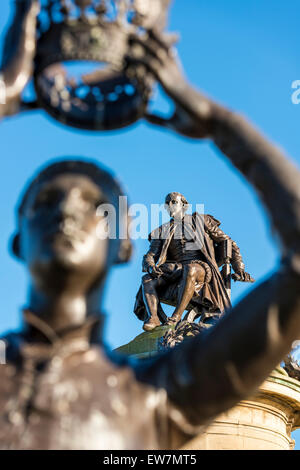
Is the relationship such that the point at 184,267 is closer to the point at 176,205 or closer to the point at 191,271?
the point at 191,271

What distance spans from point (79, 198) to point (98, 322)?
0.41 meters

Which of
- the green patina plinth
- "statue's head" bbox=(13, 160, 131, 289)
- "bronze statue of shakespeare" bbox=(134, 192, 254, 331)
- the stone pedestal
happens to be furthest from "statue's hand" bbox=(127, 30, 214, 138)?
"bronze statue of shakespeare" bbox=(134, 192, 254, 331)

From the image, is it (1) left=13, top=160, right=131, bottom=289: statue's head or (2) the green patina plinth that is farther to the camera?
(2) the green patina plinth

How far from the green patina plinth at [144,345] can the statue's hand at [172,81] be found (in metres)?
7.82

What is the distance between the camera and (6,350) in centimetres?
255

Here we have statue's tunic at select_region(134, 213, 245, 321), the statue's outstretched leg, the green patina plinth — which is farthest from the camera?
statue's tunic at select_region(134, 213, 245, 321)

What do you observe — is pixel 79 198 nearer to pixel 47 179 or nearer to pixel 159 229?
pixel 47 179

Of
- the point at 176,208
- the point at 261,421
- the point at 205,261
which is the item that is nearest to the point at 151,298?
the point at 205,261

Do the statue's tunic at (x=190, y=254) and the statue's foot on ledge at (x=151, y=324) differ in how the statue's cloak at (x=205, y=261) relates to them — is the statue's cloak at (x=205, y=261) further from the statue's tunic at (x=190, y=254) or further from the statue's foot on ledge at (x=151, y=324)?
the statue's foot on ledge at (x=151, y=324)

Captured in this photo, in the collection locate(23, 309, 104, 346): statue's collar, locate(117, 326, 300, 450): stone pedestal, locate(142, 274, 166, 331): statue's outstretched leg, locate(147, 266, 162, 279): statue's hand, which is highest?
locate(147, 266, 162, 279): statue's hand

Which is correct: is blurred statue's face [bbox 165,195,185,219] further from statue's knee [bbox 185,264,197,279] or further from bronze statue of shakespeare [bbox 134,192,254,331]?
statue's knee [bbox 185,264,197,279]

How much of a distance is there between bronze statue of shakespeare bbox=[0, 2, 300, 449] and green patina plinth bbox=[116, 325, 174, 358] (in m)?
7.64

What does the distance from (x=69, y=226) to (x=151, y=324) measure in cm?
954

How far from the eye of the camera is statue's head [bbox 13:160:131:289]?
2.44 metres
